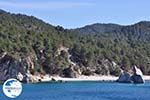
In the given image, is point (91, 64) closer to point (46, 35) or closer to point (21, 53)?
point (46, 35)

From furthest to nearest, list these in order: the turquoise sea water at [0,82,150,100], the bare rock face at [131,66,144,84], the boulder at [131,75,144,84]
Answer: the boulder at [131,75,144,84] < the bare rock face at [131,66,144,84] < the turquoise sea water at [0,82,150,100]

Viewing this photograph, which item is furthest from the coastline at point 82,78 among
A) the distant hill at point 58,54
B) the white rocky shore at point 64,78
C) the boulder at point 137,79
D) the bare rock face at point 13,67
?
the boulder at point 137,79

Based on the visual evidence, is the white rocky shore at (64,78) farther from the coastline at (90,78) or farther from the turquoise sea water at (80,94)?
the turquoise sea water at (80,94)

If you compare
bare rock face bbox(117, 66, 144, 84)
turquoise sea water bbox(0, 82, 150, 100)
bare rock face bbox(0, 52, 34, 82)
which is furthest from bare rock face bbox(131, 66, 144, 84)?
turquoise sea water bbox(0, 82, 150, 100)

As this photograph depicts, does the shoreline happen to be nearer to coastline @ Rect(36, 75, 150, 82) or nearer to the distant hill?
coastline @ Rect(36, 75, 150, 82)

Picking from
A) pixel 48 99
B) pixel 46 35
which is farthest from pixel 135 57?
pixel 48 99

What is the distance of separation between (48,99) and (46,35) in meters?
99.3

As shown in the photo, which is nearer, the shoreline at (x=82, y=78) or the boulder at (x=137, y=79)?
the boulder at (x=137, y=79)

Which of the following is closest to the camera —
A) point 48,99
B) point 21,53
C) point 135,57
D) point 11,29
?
point 48,99

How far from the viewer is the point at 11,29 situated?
156 metres

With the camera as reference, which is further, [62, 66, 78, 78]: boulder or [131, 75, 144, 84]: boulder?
[62, 66, 78, 78]: boulder

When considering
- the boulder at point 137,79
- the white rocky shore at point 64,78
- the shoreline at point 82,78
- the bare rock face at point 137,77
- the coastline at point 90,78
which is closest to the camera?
the bare rock face at point 137,77

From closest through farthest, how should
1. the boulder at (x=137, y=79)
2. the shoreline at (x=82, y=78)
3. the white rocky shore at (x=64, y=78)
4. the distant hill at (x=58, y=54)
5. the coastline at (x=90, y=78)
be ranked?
the boulder at (x=137, y=79) < the white rocky shore at (x=64, y=78) < the distant hill at (x=58, y=54) < the shoreline at (x=82, y=78) < the coastline at (x=90, y=78)

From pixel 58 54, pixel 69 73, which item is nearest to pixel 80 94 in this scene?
pixel 69 73
